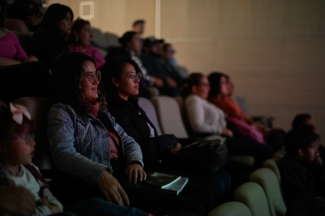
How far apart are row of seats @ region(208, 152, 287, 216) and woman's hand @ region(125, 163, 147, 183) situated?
33 centimetres

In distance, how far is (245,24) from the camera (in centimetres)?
635

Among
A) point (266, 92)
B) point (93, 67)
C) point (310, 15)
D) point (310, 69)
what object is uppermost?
point (310, 15)

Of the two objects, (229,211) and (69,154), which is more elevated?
(69,154)

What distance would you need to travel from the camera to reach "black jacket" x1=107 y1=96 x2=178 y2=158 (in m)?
2.17

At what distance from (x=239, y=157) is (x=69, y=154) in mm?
1905

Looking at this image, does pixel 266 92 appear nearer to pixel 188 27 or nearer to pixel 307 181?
pixel 188 27

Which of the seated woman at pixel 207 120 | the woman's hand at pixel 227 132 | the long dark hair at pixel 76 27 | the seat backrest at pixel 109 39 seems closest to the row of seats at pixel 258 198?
the seated woman at pixel 207 120

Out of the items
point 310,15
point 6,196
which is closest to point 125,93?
point 6,196

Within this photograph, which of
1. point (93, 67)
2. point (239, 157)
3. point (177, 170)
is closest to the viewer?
point (93, 67)

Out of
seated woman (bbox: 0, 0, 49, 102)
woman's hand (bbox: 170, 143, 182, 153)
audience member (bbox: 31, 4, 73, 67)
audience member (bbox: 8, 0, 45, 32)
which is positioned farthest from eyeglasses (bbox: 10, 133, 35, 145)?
audience member (bbox: 8, 0, 45, 32)

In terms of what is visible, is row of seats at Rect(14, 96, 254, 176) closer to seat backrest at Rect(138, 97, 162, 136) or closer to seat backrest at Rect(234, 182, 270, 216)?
seat backrest at Rect(138, 97, 162, 136)

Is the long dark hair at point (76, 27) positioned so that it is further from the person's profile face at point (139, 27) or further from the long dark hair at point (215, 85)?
the person's profile face at point (139, 27)

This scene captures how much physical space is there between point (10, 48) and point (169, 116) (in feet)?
4.50

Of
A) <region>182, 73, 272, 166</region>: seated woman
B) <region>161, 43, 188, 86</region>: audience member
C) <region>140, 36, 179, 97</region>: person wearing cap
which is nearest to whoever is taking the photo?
<region>182, 73, 272, 166</region>: seated woman
